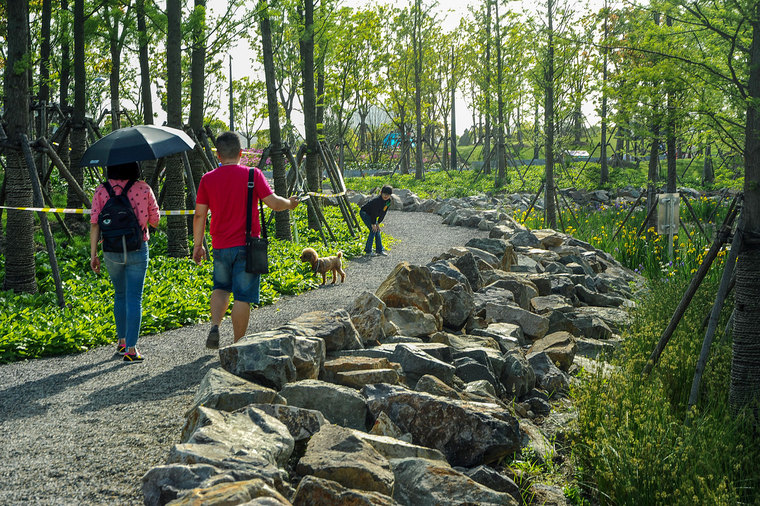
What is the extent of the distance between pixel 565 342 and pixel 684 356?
4.34 ft

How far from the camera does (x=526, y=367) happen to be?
6.16m

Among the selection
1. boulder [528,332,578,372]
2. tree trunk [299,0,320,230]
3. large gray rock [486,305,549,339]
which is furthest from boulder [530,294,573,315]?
tree trunk [299,0,320,230]

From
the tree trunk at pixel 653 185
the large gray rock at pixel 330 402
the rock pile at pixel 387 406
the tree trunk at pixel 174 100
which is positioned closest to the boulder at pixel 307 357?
the rock pile at pixel 387 406

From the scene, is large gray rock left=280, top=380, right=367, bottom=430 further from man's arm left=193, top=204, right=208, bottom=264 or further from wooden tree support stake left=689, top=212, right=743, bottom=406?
wooden tree support stake left=689, top=212, right=743, bottom=406

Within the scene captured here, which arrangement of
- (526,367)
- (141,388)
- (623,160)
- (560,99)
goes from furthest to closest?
1. (623,160)
2. (560,99)
3. (526,367)
4. (141,388)

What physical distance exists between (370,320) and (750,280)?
126 inches

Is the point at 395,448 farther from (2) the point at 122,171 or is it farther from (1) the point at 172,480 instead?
(2) the point at 122,171

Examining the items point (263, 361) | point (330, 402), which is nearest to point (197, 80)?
point (263, 361)

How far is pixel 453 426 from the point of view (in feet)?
14.6

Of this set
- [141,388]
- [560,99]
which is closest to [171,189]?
[141,388]

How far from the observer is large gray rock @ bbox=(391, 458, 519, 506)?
3617mm

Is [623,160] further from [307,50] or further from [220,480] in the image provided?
[220,480]

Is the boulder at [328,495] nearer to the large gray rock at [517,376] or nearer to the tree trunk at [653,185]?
the large gray rock at [517,376]

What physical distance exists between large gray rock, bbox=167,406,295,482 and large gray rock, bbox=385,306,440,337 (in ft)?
10.5
